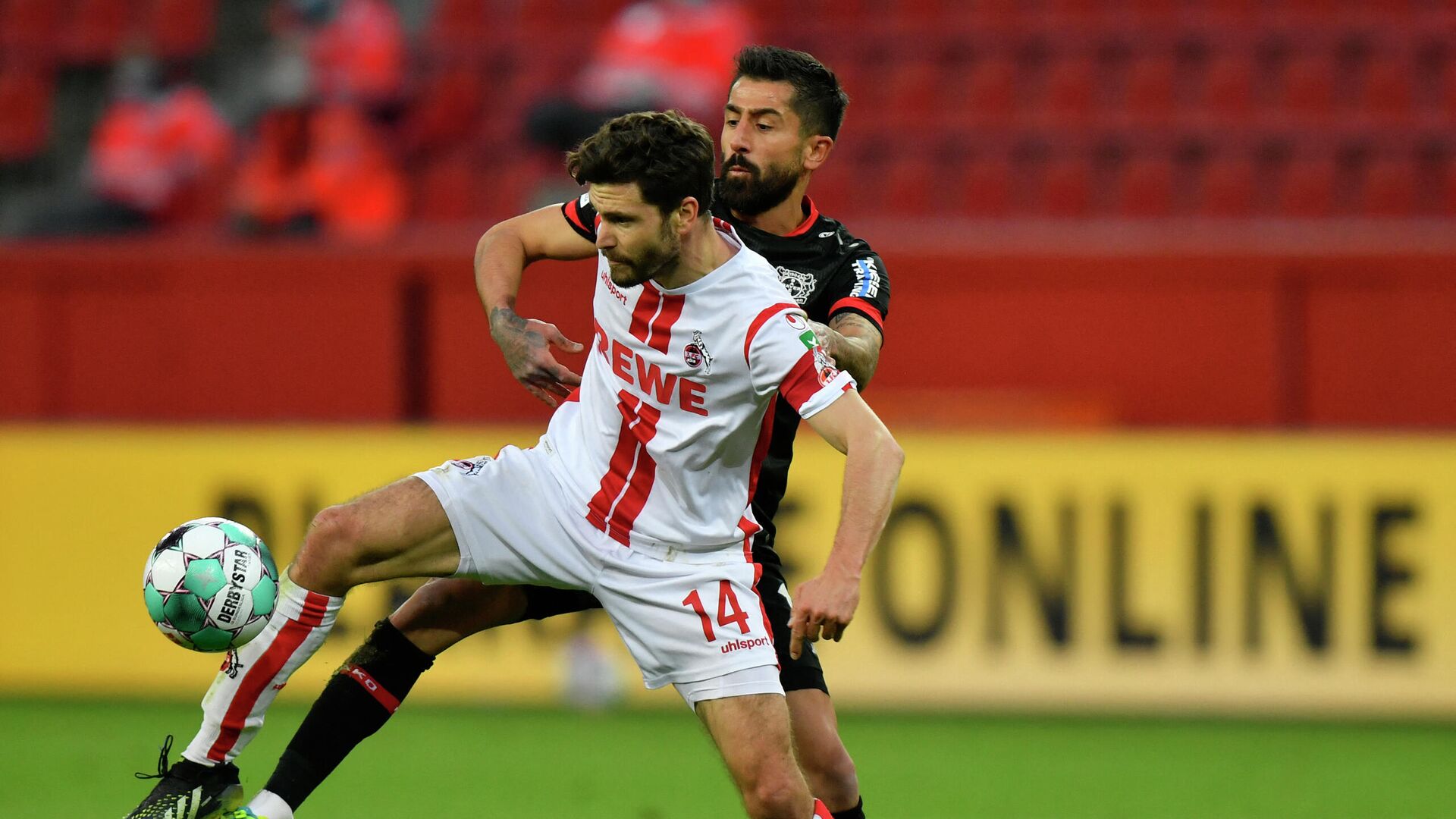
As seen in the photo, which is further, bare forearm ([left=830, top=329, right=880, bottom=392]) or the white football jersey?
bare forearm ([left=830, top=329, right=880, bottom=392])

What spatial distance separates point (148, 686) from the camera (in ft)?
31.3

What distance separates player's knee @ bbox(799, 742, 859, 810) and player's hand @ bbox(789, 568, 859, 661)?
36.0 inches

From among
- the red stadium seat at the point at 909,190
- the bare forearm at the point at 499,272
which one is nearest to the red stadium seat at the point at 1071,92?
the red stadium seat at the point at 909,190

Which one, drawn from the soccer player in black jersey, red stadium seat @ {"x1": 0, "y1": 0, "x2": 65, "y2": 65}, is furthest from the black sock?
red stadium seat @ {"x1": 0, "y1": 0, "x2": 65, "y2": 65}

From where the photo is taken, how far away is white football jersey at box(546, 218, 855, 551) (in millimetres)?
4660

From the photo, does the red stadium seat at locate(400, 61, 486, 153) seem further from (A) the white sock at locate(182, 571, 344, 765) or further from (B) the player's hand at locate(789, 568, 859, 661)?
(B) the player's hand at locate(789, 568, 859, 661)

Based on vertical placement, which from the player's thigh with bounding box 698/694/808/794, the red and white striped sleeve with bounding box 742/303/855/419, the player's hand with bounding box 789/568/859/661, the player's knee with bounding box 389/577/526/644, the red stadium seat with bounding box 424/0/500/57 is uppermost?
the red stadium seat with bounding box 424/0/500/57

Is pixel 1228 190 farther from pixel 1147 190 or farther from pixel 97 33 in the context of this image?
pixel 97 33

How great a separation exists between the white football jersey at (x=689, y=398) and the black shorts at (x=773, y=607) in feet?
0.95

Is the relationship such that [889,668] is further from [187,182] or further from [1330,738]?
[187,182]

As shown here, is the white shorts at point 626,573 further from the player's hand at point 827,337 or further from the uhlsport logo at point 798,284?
the uhlsport logo at point 798,284

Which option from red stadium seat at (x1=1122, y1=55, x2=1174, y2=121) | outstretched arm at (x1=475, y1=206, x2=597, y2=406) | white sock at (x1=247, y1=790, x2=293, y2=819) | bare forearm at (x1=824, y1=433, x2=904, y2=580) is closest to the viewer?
bare forearm at (x1=824, y1=433, x2=904, y2=580)

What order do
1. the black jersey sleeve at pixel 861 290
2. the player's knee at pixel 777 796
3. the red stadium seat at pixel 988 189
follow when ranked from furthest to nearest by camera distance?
the red stadium seat at pixel 988 189, the black jersey sleeve at pixel 861 290, the player's knee at pixel 777 796

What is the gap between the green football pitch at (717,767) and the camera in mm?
6785
